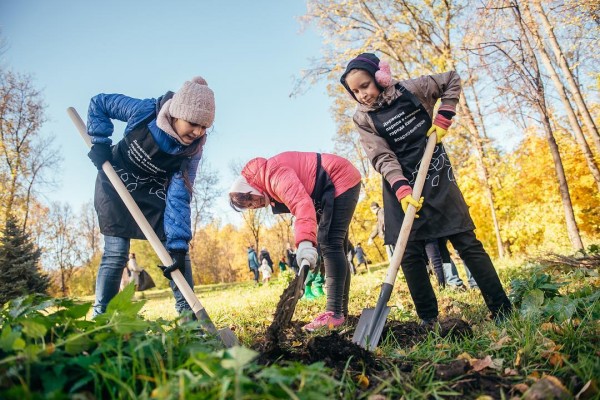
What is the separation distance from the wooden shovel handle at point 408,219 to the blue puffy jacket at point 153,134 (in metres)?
1.46

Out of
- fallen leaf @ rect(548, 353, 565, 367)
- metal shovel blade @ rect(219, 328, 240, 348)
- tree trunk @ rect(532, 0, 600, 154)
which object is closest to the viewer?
fallen leaf @ rect(548, 353, 565, 367)

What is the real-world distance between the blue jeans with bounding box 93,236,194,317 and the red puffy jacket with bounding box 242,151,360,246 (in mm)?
883

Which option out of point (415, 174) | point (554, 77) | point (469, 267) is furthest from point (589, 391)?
point (554, 77)

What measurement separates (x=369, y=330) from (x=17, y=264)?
14216 millimetres

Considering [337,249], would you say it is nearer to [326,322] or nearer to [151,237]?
[326,322]

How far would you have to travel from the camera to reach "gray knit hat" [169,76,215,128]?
2562 millimetres

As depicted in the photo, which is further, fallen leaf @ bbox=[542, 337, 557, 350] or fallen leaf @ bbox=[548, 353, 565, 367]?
fallen leaf @ bbox=[542, 337, 557, 350]

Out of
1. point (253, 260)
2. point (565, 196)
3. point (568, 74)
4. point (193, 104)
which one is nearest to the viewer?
point (193, 104)

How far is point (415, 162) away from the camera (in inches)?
109

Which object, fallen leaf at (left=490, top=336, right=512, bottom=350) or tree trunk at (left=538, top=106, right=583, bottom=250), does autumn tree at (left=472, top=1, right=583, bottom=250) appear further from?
fallen leaf at (left=490, top=336, right=512, bottom=350)

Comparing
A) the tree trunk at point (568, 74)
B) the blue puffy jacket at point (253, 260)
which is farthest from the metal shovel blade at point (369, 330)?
the blue puffy jacket at point (253, 260)

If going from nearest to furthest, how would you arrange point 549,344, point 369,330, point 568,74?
point 549,344, point 369,330, point 568,74

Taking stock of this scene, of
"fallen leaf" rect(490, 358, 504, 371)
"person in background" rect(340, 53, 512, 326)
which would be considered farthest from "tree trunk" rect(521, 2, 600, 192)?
"fallen leaf" rect(490, 358, 504, 371)

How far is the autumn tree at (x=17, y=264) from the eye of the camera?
11586mm
